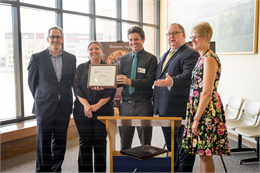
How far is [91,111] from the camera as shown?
1767 millimetres

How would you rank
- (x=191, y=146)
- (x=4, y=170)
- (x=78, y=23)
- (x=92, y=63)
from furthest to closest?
(x=78, y=23) < (x=4, y=170) < (x=92, y=63) < (x=191, y=146)

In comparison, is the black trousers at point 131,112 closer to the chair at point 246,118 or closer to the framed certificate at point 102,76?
the framed certificate at point 102,76

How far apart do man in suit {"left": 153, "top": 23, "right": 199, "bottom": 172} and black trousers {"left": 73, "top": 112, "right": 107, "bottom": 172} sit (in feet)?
1.66

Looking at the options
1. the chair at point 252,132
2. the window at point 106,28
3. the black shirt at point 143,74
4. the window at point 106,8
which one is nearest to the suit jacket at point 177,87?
the black shirt at point 143,74

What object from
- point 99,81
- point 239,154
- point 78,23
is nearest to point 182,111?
point 99,81

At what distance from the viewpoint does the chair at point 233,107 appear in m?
2.77

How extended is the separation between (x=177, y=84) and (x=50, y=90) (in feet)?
3.39

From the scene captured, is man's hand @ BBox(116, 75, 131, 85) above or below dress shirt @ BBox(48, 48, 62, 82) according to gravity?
below

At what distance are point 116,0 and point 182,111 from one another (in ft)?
10.1

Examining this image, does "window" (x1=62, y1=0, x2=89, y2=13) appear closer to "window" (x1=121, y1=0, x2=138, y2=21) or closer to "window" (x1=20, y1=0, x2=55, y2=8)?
"window" (x1=20, y1=0, x2=55, y2=8)

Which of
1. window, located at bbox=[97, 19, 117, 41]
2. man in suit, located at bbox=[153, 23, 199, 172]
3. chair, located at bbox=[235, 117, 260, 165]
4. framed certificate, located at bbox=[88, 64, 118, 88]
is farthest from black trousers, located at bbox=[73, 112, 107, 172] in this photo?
window, located at bbox=[97, 19, 117, 41]

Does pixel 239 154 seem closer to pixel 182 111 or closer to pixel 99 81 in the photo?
pixel 182 111

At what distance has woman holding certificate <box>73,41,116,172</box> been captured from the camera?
1.79m

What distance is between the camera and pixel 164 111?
5.63 ft
